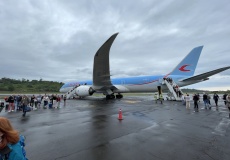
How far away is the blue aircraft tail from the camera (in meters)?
21.9

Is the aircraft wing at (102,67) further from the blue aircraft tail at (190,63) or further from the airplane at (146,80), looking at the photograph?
the blue aircraft tail at (190,63)

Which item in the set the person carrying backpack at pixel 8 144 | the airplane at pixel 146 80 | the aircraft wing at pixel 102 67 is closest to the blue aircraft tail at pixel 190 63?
the airplane at pixel 146 80

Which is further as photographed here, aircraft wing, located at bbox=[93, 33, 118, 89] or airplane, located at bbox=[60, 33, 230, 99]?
airplane, located at bbox=[60, 33, 230, 99]

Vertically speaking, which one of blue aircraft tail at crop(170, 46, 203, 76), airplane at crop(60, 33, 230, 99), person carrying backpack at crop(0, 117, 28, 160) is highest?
blue aircraft tail at crop(170, 46, 203, 76)

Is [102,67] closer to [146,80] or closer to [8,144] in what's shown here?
[146,80]

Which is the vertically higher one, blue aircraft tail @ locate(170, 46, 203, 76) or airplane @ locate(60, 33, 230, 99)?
blue aircraft tail @ locate(170, 46, 203, 76)

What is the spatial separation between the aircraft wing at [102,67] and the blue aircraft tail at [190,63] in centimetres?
1133

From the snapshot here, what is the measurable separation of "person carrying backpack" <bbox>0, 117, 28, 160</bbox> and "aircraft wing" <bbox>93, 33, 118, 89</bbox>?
11.5 metres

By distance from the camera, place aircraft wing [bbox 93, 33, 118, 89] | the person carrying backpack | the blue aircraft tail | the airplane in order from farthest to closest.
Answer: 1. the blue aircraft tail
2. the airplane
3. aircraft wing [bbox 93, 33, 118, 89]
4. the person carrying backpack

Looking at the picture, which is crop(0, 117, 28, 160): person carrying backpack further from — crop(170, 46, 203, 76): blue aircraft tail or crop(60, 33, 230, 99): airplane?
crop(170, 46, 203, 76): blue aircraft tail

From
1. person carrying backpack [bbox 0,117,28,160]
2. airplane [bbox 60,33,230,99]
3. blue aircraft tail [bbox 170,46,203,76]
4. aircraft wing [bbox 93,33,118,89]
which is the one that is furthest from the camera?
blue aircraft tail [bbox 170,46,203,76]

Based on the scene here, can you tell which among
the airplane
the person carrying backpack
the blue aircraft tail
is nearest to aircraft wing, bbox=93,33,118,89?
the airplane

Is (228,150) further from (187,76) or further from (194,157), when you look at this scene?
(187,76)

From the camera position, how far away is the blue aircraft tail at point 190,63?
21859 millimetres
